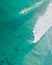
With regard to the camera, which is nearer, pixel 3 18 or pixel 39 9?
pixel 3 18

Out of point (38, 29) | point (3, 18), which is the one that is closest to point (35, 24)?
point (38, 29)

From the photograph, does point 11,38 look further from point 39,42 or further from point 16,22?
point 39,42

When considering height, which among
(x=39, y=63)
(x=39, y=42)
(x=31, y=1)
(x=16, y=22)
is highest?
(x=31, y=1)

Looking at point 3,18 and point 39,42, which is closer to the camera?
point 3,18

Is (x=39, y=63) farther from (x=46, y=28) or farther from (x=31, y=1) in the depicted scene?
(x=31, y=1)

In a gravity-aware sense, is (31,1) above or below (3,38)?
above

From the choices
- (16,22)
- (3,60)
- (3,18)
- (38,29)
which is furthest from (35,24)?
(3,60)
